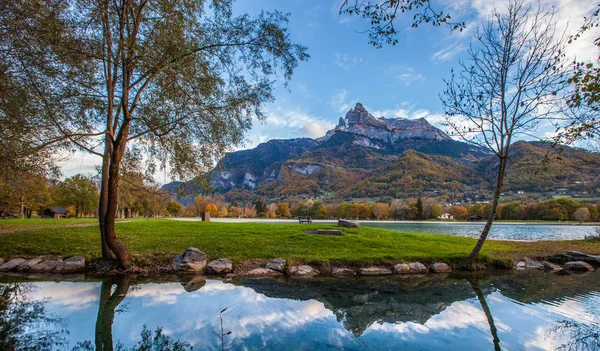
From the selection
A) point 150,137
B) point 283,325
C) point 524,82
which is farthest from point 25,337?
point 524,82

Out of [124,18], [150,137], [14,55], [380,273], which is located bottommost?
[380,273]

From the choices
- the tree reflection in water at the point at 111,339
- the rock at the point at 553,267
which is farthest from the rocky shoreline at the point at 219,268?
the tree reflection in water at the point at 111,339

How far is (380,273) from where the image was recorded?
11227 mm

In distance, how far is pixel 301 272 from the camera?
35.3 ft

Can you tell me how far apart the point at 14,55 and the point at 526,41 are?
18.1 meters

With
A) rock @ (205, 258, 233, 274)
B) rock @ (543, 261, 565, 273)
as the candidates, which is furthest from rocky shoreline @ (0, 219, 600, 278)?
rock @ (543, 261, 565, 273)

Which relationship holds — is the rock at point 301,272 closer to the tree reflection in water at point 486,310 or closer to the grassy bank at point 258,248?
the grassy bank at point 258,248

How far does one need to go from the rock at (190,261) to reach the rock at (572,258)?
17.4 meters

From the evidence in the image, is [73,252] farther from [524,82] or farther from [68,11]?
[524,82]

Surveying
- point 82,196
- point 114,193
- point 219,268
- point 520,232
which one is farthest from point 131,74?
point 82,196

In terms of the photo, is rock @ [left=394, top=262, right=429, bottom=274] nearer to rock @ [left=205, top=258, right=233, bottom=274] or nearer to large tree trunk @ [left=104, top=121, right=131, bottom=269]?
rock @ [left=205, top=258, right=233, bottom=274]

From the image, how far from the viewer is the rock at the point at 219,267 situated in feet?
35.2

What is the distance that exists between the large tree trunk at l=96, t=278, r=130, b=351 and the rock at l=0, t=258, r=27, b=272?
482 cm

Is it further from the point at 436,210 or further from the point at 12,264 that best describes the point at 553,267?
the point at 436,210
